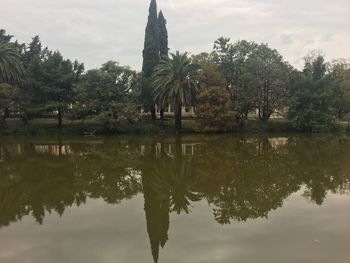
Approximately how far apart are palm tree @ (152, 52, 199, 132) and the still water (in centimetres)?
2242

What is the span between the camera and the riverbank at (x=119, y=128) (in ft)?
146

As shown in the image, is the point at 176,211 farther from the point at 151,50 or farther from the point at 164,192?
the point at 151,50

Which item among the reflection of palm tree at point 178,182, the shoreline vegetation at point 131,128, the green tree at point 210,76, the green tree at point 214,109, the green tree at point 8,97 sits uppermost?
the green tree at point 210,76

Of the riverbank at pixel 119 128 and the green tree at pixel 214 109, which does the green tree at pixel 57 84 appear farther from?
the green tree at pixel 214 109

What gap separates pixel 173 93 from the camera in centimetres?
4319

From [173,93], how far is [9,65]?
19.9 meters

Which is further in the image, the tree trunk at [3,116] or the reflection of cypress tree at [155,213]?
the tree trunk at [3,116]

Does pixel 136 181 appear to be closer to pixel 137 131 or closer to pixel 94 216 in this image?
pixel 94 216

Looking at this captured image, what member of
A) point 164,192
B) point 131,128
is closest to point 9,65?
point 131,128

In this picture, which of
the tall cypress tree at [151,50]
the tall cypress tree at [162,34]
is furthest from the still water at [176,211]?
the tall cypress tree at [162,34]

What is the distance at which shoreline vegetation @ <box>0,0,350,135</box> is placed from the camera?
143 feet

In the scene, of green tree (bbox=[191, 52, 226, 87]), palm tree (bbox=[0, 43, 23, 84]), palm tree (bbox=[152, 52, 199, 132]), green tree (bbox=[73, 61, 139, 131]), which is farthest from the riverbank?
palm tree (bbox=[0, 43, 23, 84])

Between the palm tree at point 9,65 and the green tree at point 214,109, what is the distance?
22179 millimetres

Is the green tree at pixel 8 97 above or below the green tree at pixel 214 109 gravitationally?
above
